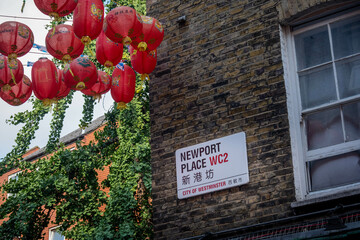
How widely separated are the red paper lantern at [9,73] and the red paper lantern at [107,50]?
1152 millimetres

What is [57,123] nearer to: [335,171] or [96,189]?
[96,189]

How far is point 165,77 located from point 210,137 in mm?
1341

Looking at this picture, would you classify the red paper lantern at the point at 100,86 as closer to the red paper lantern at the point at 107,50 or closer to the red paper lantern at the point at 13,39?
the red paper lantern at the point at 107,50

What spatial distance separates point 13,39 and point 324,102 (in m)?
4.18

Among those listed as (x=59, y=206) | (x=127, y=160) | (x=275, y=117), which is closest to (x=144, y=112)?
(x=127, y=160)

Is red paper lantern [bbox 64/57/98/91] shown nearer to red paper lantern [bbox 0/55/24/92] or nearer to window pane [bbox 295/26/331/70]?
red paper lantern [bbox 0/55/24/92]

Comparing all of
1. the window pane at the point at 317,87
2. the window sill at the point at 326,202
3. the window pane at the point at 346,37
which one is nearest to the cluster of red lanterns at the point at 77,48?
the window pane at the point at 317,87

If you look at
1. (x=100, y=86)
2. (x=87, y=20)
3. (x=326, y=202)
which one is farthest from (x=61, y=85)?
(x=326, y=202)

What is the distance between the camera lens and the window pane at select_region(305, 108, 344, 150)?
21.5 feet

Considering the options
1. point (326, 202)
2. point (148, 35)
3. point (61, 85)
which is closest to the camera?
point (326, 202)

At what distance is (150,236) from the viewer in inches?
553

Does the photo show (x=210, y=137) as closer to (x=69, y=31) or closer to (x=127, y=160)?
(x=69, y=31)

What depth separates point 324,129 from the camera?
6.65 meters

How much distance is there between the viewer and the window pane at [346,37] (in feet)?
22.2
